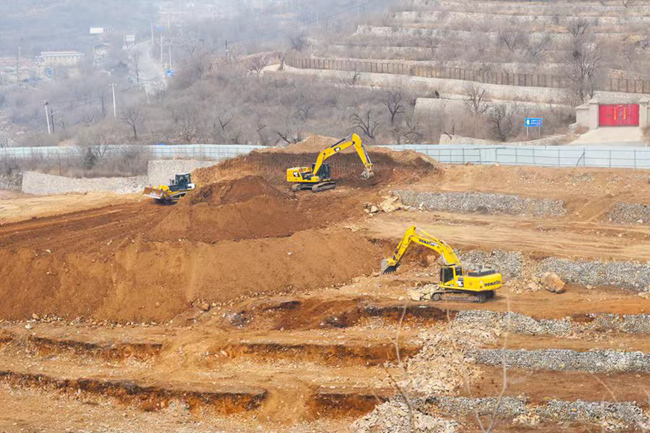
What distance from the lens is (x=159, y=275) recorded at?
34.8m

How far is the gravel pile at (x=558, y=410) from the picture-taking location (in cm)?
2323

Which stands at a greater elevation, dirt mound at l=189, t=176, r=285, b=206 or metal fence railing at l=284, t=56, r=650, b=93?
metal fence railing at l=284, t=56, r=650, b=93

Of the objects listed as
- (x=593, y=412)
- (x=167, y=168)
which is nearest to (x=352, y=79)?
(x=167, y=168)

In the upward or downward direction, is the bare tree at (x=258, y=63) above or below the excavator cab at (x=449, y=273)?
above

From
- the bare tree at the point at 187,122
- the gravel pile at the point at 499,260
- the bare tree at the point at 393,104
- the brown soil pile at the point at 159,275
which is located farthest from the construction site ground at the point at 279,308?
the bare tree at the point at 187,122

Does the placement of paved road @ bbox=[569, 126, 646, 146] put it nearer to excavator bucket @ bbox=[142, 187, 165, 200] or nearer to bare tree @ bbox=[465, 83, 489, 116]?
bare tree @ bbox=[465, 83, 489, 116]

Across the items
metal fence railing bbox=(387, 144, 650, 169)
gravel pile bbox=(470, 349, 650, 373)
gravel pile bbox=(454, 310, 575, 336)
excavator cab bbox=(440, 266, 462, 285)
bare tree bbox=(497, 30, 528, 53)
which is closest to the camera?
gravel pile bbox=(470, 349, 650, 373)

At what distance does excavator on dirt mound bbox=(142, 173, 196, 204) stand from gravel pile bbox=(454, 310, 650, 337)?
855 inches

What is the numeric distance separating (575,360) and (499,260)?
32.3 ft

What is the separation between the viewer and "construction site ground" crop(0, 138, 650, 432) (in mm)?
26531

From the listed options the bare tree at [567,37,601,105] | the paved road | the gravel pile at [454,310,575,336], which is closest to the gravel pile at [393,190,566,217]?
the paved road

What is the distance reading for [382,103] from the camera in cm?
8044

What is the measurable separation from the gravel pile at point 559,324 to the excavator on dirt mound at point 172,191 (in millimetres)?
21708

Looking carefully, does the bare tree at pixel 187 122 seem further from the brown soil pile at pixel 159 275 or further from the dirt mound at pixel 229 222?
the brown soil pile at pixel 159 275
